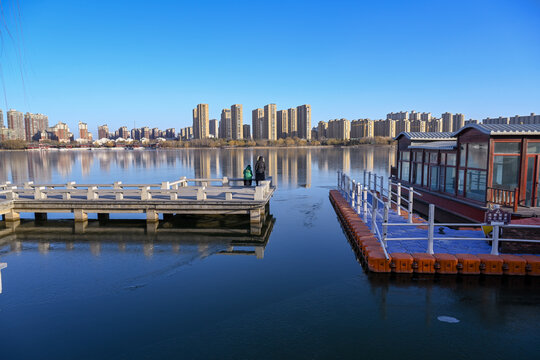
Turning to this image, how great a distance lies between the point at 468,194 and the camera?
1499cm

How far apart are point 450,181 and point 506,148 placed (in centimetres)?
369

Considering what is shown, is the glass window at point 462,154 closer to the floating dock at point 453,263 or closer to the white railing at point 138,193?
the floating dock at point 453,263

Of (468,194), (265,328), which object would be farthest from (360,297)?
(468,194)

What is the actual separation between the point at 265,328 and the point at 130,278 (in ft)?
14.9

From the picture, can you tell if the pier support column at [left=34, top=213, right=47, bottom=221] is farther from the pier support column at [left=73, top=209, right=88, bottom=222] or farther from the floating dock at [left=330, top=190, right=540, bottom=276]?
the floating dock at [left=330, top=190, right=540, bottom=276]

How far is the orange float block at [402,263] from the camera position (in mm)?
9508

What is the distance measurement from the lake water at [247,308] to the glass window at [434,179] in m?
7.77

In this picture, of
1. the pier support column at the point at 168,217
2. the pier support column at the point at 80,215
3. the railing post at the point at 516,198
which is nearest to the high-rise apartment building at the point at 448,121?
the railing post at the point at 516,198

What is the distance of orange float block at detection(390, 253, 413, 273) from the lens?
31.2 feet

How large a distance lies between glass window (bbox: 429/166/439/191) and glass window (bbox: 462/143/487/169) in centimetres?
330

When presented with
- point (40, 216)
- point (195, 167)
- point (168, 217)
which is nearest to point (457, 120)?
point (195, 167)

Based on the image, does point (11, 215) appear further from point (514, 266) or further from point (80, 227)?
point (514, 266)

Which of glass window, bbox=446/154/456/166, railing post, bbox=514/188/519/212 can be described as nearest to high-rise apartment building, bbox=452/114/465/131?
glass window, bbox=446/154/456/166

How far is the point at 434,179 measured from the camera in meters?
18.6
